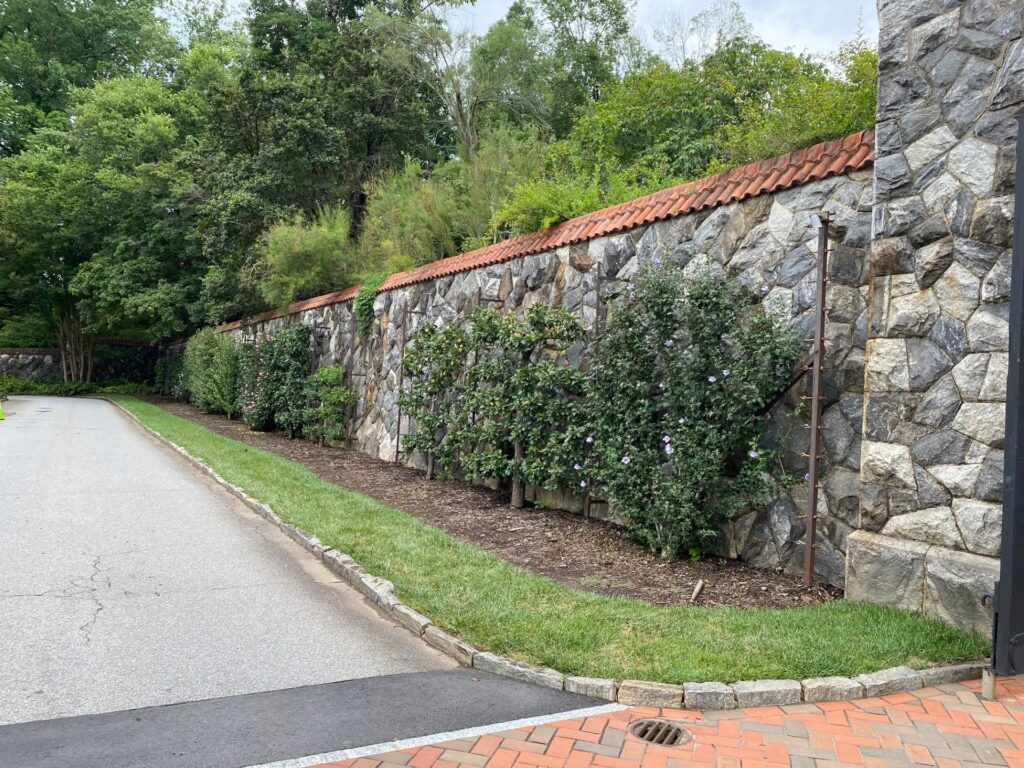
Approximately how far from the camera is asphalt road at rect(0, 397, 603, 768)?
3326mm

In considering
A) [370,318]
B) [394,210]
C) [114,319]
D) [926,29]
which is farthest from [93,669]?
[114,319]

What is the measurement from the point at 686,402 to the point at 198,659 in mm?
3998

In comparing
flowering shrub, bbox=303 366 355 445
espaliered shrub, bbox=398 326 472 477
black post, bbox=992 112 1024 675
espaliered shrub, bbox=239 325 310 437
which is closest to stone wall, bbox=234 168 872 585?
black post, bbox=992 112 1024 675

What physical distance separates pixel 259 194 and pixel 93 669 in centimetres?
1908

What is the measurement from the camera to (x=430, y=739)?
3342 mm

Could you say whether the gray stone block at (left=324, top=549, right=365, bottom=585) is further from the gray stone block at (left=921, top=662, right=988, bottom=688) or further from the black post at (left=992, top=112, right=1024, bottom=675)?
the black post at (left=992, top=112, right=1024, bottom=675)

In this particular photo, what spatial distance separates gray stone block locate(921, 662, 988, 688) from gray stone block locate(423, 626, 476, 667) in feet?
8.04

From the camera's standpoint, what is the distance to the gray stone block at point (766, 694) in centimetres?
368

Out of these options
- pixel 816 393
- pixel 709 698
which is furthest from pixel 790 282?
pixel 709 698

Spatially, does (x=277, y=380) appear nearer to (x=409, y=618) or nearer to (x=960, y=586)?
(x=409, y=618)

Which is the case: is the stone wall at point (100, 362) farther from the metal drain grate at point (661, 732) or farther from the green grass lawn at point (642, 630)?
the metal drain grate at point (661, 732)

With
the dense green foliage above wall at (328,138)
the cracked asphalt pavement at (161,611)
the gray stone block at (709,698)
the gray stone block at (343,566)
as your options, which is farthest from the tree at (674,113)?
the gray stone block at (709,698)

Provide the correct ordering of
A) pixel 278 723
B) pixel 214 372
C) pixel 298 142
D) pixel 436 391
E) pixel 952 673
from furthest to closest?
pixel 214 372 → pixel 298 142 → pixel 436 391 → pixel 952 673 → pixel 278 723

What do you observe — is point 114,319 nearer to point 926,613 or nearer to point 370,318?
point 370,318
